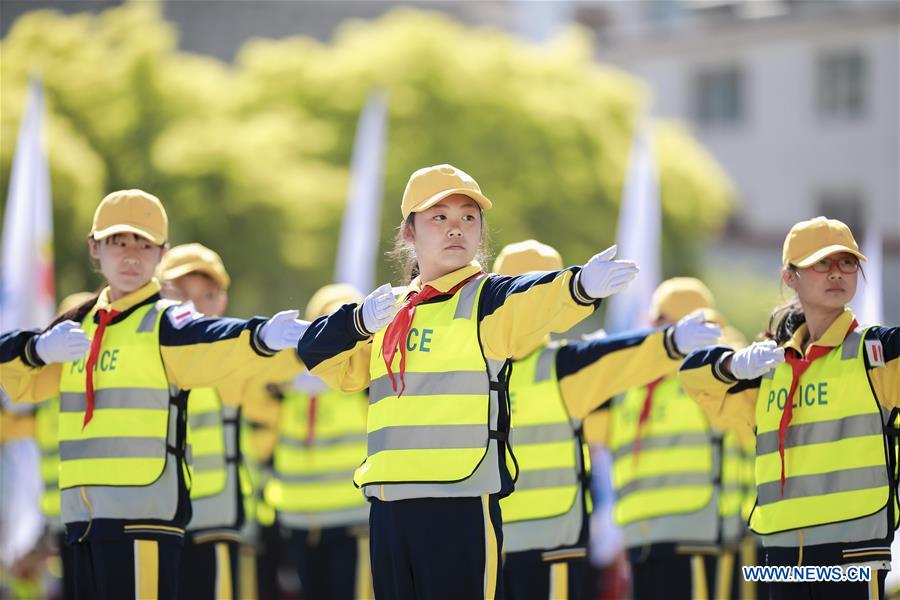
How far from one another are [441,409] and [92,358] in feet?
6.26

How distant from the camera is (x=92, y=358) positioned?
21.7 ft

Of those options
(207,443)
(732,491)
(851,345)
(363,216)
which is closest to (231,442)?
(207,443)

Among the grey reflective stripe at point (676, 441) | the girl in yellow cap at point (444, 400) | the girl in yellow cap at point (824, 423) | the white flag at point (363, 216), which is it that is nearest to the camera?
the girl in yellow cap at point (444, 400)

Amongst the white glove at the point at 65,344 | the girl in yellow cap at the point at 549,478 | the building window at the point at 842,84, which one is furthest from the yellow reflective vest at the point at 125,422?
the building window at the point at 842,84

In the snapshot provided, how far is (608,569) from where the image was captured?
13.8 meters

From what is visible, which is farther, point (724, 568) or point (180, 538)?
point (724, 568)

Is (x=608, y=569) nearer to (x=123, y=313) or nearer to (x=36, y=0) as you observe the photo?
(x=123, y=313)

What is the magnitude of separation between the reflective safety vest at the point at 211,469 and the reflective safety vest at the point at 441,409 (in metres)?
2.95

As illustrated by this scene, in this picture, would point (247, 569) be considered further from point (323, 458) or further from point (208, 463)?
point (208, 463)

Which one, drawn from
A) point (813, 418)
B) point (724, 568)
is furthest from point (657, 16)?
point (813, 418)

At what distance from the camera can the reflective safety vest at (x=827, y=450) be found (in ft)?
19.6

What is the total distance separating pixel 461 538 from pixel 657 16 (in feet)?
120

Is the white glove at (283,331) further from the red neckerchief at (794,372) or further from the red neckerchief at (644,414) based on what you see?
the red neckerchief at (644,414)

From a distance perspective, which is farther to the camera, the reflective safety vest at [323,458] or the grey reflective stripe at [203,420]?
the reflective safety vest at [323,458]
